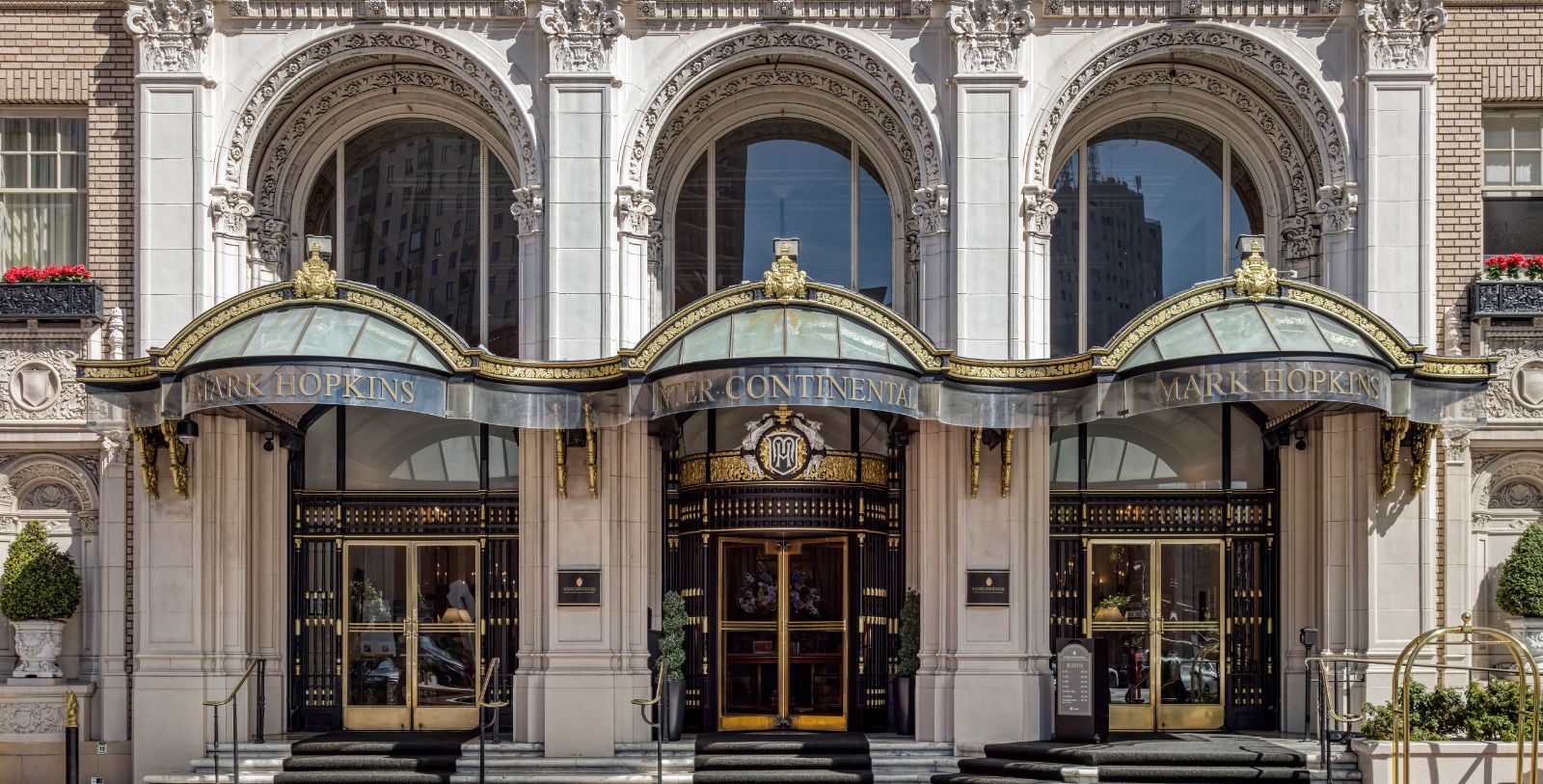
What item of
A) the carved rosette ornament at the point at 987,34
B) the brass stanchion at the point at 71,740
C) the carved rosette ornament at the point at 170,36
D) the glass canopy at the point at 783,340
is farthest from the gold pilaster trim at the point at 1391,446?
the brass stanchion at the point at 71,740

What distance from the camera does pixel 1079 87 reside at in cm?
2161

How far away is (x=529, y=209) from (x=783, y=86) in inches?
159

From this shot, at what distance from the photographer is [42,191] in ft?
73.7

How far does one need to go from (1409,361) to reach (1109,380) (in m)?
3.45

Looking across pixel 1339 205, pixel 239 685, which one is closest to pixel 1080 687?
pixel 1339 205

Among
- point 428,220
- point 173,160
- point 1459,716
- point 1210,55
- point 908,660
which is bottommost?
point 1459,716

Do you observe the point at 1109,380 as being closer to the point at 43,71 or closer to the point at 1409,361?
the point at 1409,361

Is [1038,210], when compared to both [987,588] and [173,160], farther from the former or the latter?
[173,160]

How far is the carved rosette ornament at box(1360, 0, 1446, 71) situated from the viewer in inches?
828

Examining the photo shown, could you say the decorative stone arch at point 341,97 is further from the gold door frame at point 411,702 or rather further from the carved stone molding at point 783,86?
the gold door frame at point 411,702

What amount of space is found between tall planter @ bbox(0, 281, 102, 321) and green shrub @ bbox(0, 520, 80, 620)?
2.73m

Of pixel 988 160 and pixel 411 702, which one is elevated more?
pixel 988 160

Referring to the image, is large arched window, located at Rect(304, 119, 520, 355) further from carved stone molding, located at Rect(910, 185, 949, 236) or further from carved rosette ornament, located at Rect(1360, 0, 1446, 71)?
carved rosette ornament, located at Rect(1360, 0, 1446, 71)

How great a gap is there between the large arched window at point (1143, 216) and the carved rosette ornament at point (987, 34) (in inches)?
96.4
